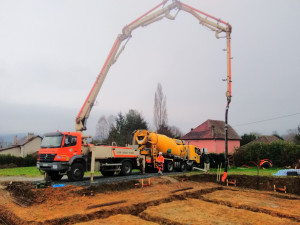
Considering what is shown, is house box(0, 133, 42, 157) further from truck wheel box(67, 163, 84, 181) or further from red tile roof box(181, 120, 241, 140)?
truck wheel box(67, 163, 84, 181)

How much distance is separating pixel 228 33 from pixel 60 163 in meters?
11.5

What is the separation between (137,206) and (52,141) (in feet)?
22.4

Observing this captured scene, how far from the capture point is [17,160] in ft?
120

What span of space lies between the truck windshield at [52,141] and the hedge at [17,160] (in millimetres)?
27585

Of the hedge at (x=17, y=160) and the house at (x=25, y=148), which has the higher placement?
the house at (x=25, y=148)

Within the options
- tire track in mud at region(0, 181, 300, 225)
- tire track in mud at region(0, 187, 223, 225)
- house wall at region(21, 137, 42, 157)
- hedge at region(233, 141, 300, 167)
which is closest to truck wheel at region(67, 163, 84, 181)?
tire track in mud at region(0, 181, 300, 225)

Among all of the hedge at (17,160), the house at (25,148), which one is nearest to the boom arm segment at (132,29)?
the hedge at (17,160)

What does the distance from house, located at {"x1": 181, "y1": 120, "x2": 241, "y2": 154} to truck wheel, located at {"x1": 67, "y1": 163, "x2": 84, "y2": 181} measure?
80.2 ft

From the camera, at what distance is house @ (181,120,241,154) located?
34.8 m

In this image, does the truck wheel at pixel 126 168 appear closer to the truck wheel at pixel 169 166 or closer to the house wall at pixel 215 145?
the truck wheel at pixel 169 166

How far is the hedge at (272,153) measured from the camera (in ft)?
70.7

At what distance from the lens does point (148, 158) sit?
1692 centimetres

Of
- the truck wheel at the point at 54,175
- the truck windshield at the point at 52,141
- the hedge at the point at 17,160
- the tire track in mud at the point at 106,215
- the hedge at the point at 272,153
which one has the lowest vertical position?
the hedge at the point at 17,160

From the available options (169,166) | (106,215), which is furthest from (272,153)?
(106,215)
